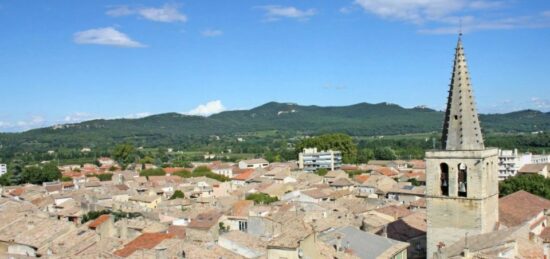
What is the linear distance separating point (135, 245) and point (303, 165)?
87453 millimetres

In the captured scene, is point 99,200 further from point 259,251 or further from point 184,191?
point 259,251

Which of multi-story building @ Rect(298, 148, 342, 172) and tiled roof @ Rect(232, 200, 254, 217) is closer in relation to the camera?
tiled roof @ Rect(232, 200, 254, 217)

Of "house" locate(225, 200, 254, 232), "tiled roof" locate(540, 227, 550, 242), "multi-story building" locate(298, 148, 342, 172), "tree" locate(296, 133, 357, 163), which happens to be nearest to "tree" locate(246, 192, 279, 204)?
"house" locate(225, 200, 254, 232)

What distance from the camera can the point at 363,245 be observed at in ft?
88.0

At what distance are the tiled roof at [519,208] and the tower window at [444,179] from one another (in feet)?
17.1

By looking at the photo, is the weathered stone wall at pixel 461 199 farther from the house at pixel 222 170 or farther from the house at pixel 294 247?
the house at pixel 222 170

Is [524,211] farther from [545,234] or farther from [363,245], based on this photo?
[363,245]

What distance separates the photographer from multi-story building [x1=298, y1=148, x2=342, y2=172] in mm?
114750

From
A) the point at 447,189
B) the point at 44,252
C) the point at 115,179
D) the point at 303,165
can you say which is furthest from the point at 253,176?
the point at 447,189

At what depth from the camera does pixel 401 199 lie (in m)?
63.0

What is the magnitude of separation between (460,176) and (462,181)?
0.26 metres

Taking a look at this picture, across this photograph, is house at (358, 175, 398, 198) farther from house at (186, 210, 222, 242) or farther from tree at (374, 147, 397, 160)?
tree at (374, 147, 397, 160)

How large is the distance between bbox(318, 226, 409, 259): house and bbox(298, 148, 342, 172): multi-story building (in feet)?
280

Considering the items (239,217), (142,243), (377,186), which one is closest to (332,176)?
(377,186)
